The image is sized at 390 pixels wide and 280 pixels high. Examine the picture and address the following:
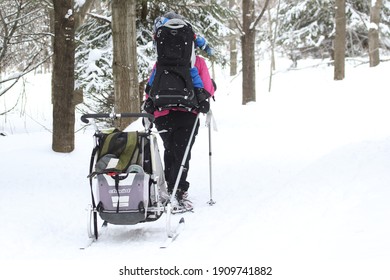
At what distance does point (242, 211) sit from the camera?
5.86 m

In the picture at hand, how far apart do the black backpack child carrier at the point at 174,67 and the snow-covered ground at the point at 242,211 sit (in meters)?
1.29

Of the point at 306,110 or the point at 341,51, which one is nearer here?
the point at 306,110

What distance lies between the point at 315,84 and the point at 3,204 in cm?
1776

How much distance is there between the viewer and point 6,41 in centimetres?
812

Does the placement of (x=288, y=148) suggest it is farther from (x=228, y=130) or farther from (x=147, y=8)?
(x=147, y=8)

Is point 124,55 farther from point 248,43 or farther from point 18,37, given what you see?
point 248,43

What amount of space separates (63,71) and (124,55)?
1.75 m

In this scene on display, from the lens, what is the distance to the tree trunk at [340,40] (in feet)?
62.7

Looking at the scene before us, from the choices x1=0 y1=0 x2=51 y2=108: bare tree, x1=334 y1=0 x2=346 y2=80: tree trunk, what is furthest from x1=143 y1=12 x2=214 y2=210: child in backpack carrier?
x1=334 y1=0 x2=346 y2=80: tree trunk

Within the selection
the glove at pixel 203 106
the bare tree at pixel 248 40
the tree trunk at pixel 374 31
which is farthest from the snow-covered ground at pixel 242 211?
the tree trunk at pixel 374 31

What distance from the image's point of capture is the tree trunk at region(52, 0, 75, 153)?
7402 millimetres

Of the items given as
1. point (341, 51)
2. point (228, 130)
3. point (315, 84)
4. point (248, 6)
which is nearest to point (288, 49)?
point (315, 84)

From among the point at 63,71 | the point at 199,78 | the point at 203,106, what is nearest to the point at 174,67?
the point at 199,78

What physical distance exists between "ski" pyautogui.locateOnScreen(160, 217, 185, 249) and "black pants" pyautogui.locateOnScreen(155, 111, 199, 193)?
0.91 metres
